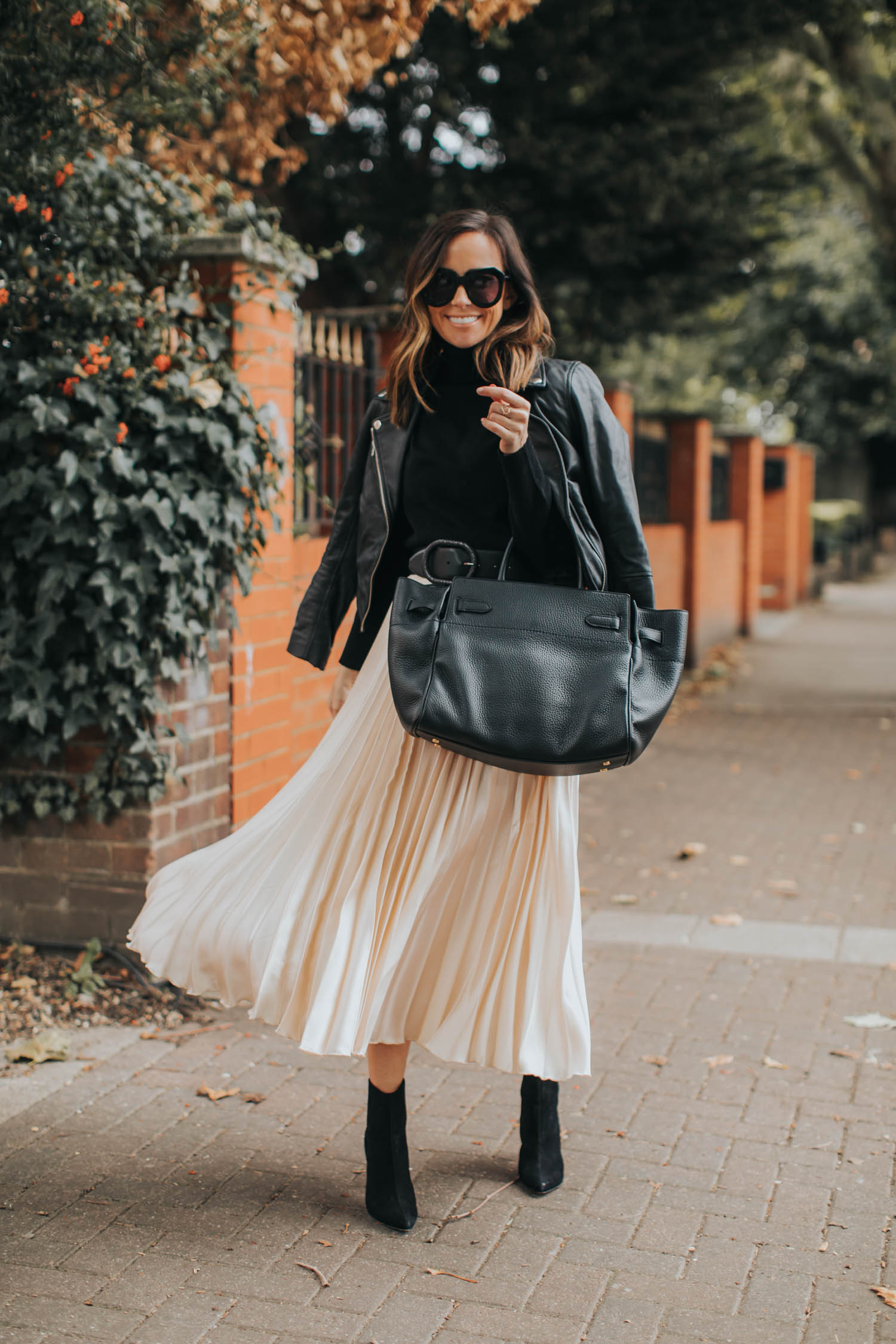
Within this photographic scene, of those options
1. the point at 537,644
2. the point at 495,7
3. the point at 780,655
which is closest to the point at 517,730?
the point at 537,644

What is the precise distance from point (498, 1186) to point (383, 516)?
1.60m

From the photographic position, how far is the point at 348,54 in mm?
5457

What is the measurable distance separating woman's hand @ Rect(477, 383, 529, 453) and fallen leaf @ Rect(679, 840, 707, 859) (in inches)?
157

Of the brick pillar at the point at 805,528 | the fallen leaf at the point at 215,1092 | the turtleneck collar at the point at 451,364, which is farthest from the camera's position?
the brick pillar at the point at 805,528

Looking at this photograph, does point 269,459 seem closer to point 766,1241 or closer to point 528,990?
point 528,990

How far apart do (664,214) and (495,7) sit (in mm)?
6742

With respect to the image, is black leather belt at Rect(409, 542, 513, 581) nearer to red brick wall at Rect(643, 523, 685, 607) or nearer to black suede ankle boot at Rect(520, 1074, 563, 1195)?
black suede ankle boot at Rect(520, 1074, 563, 1195)

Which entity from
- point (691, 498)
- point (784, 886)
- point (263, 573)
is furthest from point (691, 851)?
point (691, 498)

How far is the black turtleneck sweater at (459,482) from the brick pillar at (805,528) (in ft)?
60.3

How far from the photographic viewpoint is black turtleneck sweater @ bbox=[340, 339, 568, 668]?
9.48 feet

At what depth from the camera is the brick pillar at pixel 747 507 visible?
16344 mm

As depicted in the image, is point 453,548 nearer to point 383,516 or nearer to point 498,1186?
point 383,516

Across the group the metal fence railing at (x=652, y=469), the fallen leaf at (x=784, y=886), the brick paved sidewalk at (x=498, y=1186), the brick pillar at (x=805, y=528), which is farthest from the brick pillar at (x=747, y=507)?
the brick paved sidewalk at (x=498, y=1186)

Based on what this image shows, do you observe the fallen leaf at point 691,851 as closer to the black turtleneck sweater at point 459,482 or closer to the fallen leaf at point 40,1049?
the fallen leaf at point 40,1049
